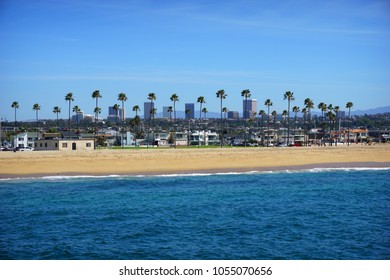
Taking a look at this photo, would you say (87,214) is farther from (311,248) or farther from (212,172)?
(212,172)

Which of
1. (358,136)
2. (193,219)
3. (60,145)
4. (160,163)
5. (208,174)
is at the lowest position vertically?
(193,219)

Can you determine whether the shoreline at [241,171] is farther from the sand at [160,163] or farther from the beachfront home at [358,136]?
the beachfront home at [358,136]

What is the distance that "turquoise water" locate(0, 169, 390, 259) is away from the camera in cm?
1762

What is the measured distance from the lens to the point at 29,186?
114ft

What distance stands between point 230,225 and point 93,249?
6977 mm

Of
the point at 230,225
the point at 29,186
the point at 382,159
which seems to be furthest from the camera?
the point at 382,159

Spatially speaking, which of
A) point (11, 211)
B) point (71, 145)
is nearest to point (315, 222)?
point (11, 211)

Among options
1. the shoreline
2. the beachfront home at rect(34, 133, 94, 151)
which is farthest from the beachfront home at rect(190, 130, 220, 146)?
the shoreline

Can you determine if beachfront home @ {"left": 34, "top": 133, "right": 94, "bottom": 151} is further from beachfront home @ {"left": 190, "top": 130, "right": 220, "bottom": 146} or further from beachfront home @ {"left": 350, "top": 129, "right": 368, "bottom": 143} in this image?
beachfront home @ {"left": 350, "top": 129, "right": 368, "bottom": 143}

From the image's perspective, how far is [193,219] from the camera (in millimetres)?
23047

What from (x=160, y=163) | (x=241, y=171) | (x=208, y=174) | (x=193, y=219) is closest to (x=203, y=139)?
(x=160, y=163)

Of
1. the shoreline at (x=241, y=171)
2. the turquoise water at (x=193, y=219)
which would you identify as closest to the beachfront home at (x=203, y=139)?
the shoreline at (x=241, y=171)

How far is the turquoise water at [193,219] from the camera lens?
57.8ft

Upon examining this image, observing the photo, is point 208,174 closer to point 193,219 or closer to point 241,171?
point 241,171
